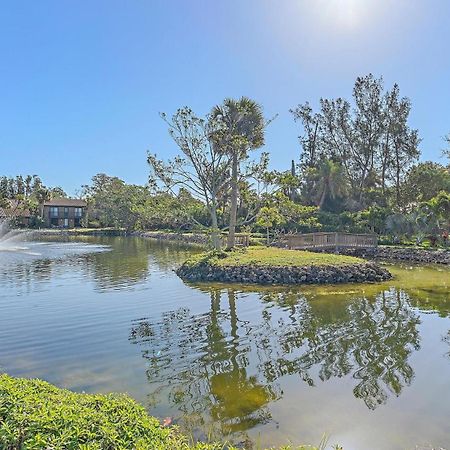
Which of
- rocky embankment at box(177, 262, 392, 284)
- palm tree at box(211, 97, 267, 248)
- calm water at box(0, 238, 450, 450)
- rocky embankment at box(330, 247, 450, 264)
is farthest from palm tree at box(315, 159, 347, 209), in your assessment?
calm water at box(0, 238, 450, 450)

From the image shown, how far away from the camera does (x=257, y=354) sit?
9.46m

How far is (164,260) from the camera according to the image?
96.9 ft

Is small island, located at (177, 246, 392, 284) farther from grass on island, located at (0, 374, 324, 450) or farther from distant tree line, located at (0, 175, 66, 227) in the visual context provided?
distant tree line, located at (0, 175, 66, 227)

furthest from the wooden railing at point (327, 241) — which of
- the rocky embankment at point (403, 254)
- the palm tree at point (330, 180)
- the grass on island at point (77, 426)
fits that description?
the grass on island at point (77, 426)

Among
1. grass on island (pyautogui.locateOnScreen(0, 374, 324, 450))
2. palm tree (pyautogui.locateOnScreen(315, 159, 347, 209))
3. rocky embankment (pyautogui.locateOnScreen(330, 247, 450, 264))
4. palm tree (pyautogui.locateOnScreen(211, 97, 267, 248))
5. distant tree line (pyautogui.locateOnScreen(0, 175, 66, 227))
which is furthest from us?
distant tree line (pyautogui.locateOnScreen(0, 175, 66, 227))

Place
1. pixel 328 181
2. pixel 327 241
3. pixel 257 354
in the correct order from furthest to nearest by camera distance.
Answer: pixel 328 181 < pixel 327 241 < pixel 257 354

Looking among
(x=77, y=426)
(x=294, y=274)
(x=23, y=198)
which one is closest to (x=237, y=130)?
(x=294, y=274)

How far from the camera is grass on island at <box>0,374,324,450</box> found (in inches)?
140

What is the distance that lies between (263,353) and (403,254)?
23846mm

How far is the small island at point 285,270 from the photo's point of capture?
63.3ft

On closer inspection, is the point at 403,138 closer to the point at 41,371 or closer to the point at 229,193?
the point at 229,193

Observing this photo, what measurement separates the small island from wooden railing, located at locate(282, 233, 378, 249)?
8307 millimetres

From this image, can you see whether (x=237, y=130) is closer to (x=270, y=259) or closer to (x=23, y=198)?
(x=270, y=259)

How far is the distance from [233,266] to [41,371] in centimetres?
1261
